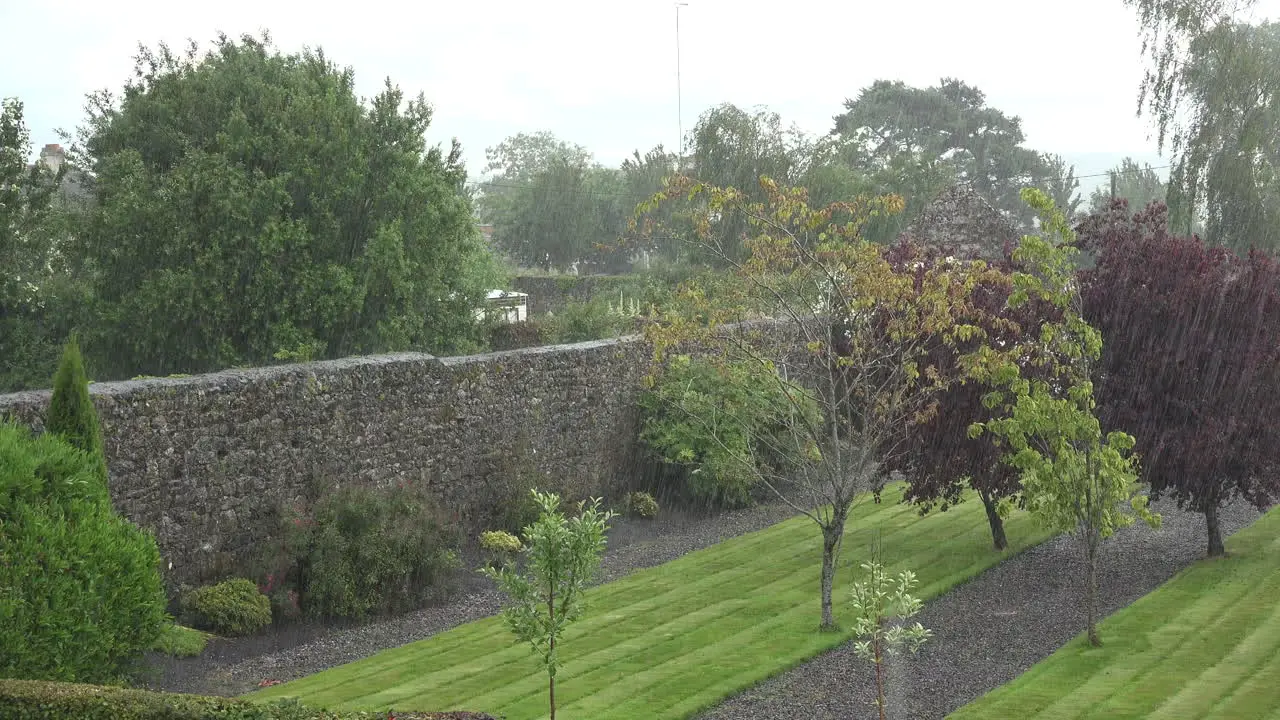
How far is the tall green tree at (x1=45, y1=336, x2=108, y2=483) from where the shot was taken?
977cm

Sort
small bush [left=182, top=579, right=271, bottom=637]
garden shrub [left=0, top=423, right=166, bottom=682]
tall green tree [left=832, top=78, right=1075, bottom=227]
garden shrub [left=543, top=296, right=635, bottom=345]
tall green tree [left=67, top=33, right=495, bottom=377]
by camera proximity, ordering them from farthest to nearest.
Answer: tall green tree [left=832, top=78, right=1075, bottom=227], garden shrub [left=543, top=296, right=635, bottom=345], tall green tree [left=67, top=33, right=495, bottom=377], small bush [left=182, top=579, right=271, bottom=637], garden shrub [left=0, top=423, right=166, bottom=682]

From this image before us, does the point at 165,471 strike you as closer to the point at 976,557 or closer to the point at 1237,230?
the point at 976,557

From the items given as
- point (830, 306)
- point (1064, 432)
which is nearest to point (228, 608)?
point (830, 306)

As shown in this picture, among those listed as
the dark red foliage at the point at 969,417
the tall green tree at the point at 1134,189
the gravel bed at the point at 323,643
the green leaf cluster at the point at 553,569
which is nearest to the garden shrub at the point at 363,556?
the gravel bed at the point at 323,643

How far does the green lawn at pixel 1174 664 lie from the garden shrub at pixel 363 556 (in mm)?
6262

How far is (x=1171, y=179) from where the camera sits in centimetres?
2828

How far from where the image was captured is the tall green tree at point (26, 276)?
2269cm

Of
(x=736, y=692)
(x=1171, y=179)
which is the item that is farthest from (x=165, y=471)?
(x=1171, y=179)

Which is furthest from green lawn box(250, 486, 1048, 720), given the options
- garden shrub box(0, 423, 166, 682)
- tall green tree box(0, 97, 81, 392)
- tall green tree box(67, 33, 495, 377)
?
tall green tree box(0, 97, 81, 392)

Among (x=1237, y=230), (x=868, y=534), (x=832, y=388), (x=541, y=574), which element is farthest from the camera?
(x=1237, y=230)

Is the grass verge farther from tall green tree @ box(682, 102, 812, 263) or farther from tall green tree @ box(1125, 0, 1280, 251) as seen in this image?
tall green tree @ box(682, 102, 812, 263)

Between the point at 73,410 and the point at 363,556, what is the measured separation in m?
3.49

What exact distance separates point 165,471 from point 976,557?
30.4 feet

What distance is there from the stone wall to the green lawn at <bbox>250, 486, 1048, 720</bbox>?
8.72 feet
